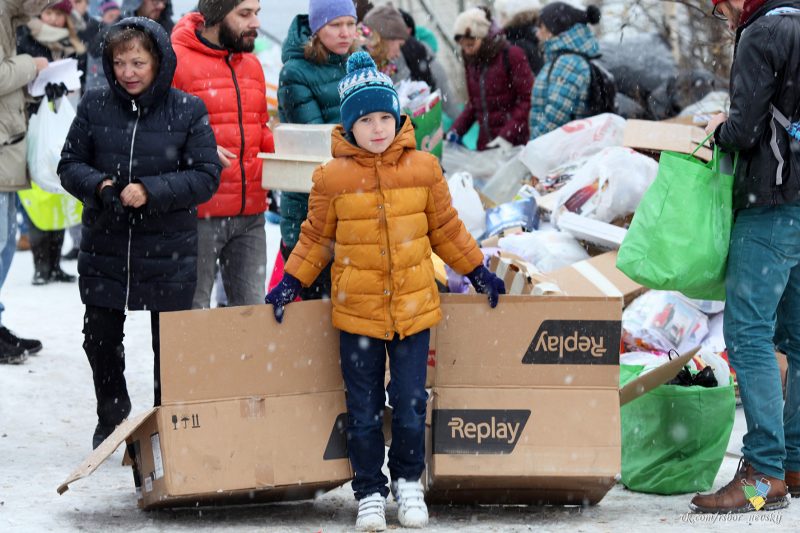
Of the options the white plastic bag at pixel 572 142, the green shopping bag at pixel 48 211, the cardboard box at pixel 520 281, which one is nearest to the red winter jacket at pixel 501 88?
the white plastic bag at pixel 572 142

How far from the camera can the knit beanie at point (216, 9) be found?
206 inches

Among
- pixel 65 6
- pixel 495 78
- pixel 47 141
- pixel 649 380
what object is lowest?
pixel 649 380

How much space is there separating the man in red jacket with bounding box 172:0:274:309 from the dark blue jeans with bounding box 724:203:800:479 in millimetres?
2162

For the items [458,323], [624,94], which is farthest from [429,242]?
[624,94]

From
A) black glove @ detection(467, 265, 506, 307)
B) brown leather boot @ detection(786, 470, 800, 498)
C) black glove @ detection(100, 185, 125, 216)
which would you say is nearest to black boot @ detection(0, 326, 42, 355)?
black glove @ detection(100, 185, 125, 216)

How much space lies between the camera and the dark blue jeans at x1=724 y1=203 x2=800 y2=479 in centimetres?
416

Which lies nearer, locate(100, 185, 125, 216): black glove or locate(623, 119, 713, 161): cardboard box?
locate(100, 185, 125, 216): black glove

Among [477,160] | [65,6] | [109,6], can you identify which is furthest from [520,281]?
[109,6]

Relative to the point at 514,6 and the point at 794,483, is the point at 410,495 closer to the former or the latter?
the point at 794,483

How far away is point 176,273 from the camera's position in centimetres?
481

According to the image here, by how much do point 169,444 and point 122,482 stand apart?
0.84 metres

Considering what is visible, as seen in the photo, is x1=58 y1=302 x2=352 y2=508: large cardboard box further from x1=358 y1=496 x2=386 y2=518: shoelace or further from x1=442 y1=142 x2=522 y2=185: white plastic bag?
x1=442 y1=142 x2=522 y2=185: white plastic bag

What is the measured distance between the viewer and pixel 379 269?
4.05 m

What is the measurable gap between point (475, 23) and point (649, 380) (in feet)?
20.6
